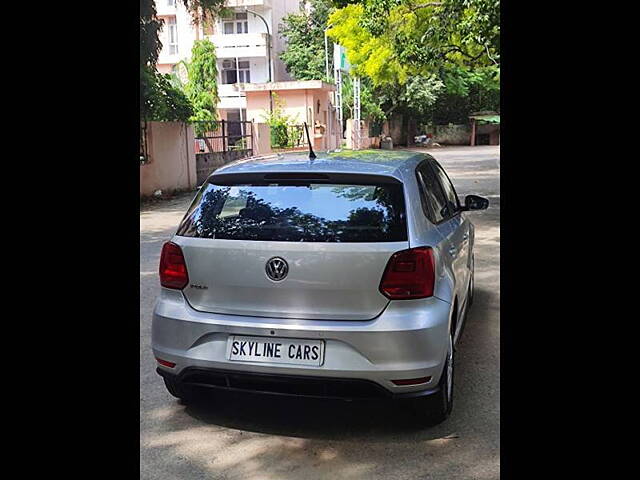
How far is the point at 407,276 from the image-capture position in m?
3.31

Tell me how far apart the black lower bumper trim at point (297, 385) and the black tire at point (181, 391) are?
0.56 meters

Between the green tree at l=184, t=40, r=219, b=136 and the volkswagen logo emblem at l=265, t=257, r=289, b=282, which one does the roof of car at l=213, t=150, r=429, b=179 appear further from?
the green tree at l=184, t=40, r=219, b=136

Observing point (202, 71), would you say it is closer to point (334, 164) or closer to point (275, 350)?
point (334, 164)

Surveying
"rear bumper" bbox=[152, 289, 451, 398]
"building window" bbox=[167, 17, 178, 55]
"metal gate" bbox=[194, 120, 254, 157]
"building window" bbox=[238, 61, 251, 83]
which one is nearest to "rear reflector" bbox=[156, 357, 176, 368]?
"rear bumper" bbox=[152, 289, 451, 398]

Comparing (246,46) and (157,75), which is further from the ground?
(246,46)

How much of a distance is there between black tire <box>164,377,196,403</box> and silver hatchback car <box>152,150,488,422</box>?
0.32m

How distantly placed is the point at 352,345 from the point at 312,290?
0.34 meters

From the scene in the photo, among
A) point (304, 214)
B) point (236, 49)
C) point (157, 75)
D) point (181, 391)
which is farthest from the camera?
point (236, 49)

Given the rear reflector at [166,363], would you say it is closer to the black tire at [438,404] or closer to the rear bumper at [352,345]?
the rear bumper at [352,345]

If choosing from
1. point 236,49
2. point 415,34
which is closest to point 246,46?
point 236,49

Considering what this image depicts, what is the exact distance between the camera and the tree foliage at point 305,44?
4147cm

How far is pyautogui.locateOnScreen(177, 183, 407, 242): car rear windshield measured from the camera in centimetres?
340
